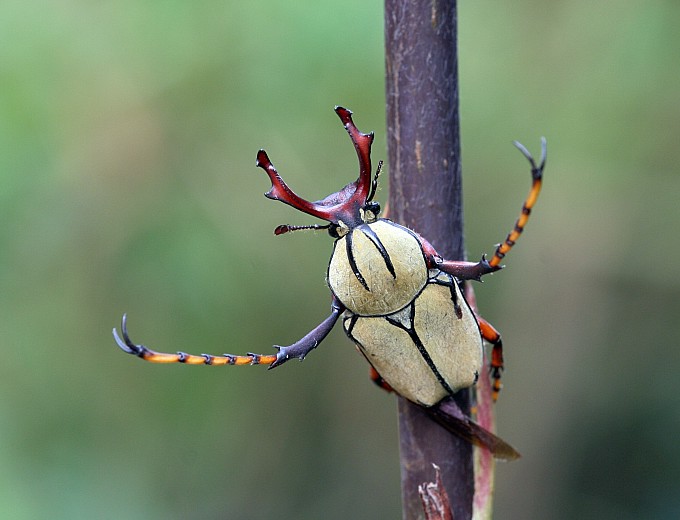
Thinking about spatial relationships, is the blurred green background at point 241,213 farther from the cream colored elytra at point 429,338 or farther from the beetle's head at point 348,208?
the cream colored elytra at point 429,338

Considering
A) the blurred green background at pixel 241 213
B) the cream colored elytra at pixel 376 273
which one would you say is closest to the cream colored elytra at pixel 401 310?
the cream colored elytra at pixel 376 273

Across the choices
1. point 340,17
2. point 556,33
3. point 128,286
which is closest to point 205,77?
point 340,17

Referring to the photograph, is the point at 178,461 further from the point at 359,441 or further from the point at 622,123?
the point at 622,123

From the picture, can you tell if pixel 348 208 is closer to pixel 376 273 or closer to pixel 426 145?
pixel 376 273

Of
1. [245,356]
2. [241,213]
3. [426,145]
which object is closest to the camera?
[426,145]

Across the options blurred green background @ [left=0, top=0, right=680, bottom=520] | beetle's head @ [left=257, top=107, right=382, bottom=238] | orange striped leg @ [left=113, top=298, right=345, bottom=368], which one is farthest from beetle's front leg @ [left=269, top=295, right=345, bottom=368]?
blurred green background @ [left=0, top=0, right=680, bottom=520]

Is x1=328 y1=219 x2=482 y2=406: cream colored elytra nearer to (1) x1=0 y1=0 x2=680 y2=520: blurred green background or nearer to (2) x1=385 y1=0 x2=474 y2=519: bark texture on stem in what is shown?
(2) x1=385 y1=0 x2=474 y2=519: bark texture on stem

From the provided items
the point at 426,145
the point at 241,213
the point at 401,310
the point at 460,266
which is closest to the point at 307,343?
the point at 401,310
